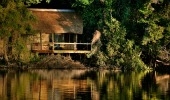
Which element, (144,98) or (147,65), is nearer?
(144,98)

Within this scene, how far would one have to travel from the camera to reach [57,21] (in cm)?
5481

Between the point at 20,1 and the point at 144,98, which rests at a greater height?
the point at 20,1

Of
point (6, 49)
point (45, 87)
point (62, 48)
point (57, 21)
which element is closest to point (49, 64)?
point (6, 49)

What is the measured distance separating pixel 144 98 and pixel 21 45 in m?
19.5

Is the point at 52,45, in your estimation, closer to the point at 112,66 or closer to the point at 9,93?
the point at 112,66

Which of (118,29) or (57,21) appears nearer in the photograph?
(118,29)

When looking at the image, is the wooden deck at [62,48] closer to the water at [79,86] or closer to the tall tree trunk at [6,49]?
the tall tree trunk at [6,49]

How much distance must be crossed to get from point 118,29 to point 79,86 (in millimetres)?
17294

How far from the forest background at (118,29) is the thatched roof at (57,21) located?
75cm

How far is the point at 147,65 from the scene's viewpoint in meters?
53.8

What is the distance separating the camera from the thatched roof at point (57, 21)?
5378 cm

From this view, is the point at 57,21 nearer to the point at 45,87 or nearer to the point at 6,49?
the point at 6,49

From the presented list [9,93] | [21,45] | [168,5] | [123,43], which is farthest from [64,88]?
[168,5]

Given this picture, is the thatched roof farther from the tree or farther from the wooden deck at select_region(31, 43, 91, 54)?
the tree
